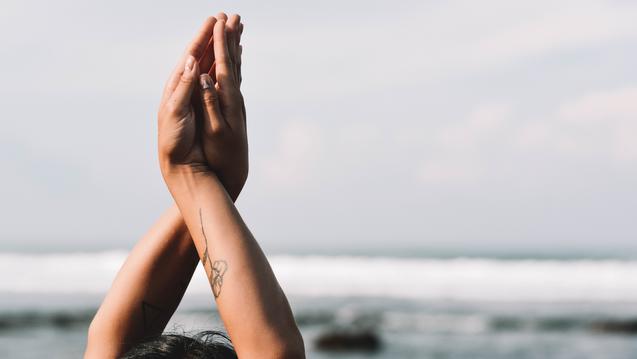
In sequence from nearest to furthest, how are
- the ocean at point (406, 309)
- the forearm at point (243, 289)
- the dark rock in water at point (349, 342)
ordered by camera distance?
the forearm at point (243, 289) < the dark rock in water at point (349, 342) < the ocean at point (406, 309)

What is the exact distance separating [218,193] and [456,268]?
37.9 m

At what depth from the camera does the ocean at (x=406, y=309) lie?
15.1 m

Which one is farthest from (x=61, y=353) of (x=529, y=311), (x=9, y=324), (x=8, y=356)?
(x=529, y=311)

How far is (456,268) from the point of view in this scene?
1526 inches

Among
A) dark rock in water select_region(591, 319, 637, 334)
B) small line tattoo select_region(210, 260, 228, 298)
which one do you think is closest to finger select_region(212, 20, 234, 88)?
small line tattoo select_region(210, 260, 228, 298)

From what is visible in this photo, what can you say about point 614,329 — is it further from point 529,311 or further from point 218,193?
point 218,193

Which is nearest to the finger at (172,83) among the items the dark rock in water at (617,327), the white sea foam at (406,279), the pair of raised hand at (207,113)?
the pair of raised hand at (207,113)

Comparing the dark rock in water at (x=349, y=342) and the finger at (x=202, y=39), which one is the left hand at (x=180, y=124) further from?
the dark rock in water at (x=349, y=342)

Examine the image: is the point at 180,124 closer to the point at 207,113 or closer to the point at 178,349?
the point at 207,113

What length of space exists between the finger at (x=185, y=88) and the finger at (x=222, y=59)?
0.05 metres

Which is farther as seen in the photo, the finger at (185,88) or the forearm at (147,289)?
the forearm at (147,289)

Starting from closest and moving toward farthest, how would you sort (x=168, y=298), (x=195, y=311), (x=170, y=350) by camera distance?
(x=170, y=350)
(x=168, y=298)
(x=195, y=311)

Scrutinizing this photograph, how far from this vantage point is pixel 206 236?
1.67m

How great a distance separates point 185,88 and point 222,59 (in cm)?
12
